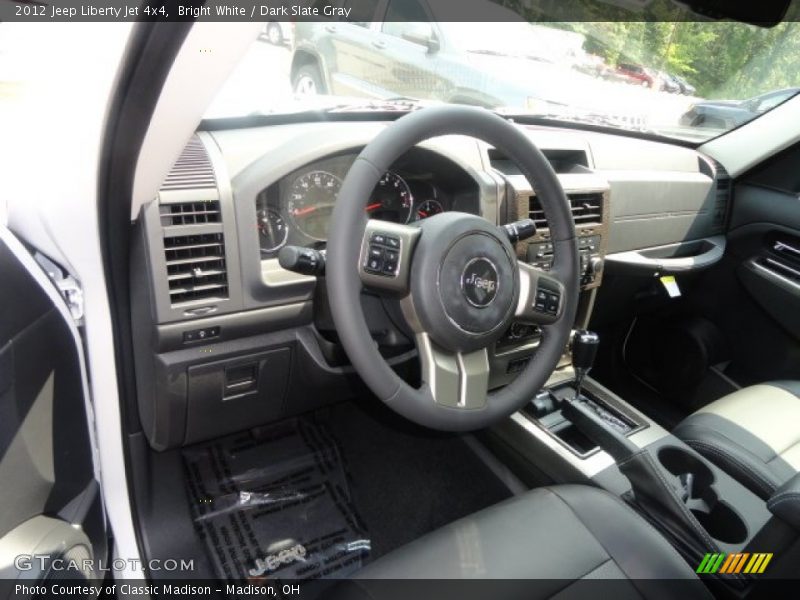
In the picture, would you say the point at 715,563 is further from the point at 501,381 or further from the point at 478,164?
the point at 478,164

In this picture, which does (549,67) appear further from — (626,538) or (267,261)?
(626,538)

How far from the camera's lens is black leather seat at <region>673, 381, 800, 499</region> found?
178 cm

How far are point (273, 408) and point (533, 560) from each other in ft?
2.76

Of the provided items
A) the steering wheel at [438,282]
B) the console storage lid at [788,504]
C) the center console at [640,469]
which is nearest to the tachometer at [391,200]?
the steering wheel at [438,282]

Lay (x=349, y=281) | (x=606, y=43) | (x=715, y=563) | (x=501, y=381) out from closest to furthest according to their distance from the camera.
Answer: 1. (x=349, y=281)
2. (x=715, y=563)
3. (x=501, y=381)
4. (x=606, y=43)

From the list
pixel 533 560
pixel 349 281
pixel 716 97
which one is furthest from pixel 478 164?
pixel 716 97

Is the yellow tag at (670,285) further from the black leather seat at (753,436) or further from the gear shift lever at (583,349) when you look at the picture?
the gear shift lever at (583,349)

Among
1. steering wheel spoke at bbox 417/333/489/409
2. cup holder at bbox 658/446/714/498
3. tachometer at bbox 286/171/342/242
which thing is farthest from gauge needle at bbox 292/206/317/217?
cup holder at bbox 658/446/714/498

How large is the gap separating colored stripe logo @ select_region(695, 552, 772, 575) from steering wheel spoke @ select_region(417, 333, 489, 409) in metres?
0.66

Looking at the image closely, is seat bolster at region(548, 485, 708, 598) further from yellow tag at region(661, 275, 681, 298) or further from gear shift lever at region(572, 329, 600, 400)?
yellow tag at region(661, 275, 681, 298)

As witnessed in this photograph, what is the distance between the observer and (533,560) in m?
1.26

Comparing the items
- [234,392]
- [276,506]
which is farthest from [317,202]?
[276,506]

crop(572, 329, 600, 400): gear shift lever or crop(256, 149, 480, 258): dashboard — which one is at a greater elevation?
crop(256, 149, 480, 258): dashboard

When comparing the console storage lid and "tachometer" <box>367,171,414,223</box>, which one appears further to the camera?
"tachometer" <box>367,171,414,223</box>
